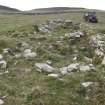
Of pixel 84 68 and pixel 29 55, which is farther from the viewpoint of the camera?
pixel 29 55

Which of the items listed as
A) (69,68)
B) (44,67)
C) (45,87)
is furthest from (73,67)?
(45,87)

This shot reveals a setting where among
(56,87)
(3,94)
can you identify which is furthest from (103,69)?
(3,94)

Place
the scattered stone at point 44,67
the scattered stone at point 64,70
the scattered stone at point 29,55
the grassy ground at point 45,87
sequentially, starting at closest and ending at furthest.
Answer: the grassy ground at point 45,87
the scattered stone at point 64,70
the scattered stone at point 44,67
the scattered stone at point 29,55

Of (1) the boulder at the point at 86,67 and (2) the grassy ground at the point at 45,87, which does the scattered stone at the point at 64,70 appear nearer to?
(2) the grassy ground at the point at 45,87

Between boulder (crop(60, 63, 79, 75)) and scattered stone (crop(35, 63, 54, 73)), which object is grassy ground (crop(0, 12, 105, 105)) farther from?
boulder (crop(60, 63, 79, 75))

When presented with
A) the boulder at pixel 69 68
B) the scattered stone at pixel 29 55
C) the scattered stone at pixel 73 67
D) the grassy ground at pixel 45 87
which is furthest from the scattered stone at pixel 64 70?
the scattered stone at pixel 29 55

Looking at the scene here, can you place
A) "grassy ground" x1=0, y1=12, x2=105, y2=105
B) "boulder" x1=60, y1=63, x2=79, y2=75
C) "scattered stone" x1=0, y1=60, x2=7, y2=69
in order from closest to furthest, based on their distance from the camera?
"grassy ground" x1=0, y1=12, x2=105, y2=105 → "boulder" x1=60, y1=63, x2=79, y2=75 → "scattered stone" x1=0, y1=60, x2=7, y2=69

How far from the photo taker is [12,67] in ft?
40.9

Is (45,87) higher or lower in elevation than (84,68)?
lower

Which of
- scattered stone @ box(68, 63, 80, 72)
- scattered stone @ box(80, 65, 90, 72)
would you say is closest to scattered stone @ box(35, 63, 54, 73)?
scattered stone @ box(68, 63, 80, 72)

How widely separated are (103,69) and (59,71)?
1.57m

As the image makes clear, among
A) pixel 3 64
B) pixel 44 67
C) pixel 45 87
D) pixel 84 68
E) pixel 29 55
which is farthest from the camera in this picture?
pixel 29 55

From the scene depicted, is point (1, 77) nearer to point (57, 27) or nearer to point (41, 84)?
point (41, 84)

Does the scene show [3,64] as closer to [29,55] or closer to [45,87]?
[29,55]
